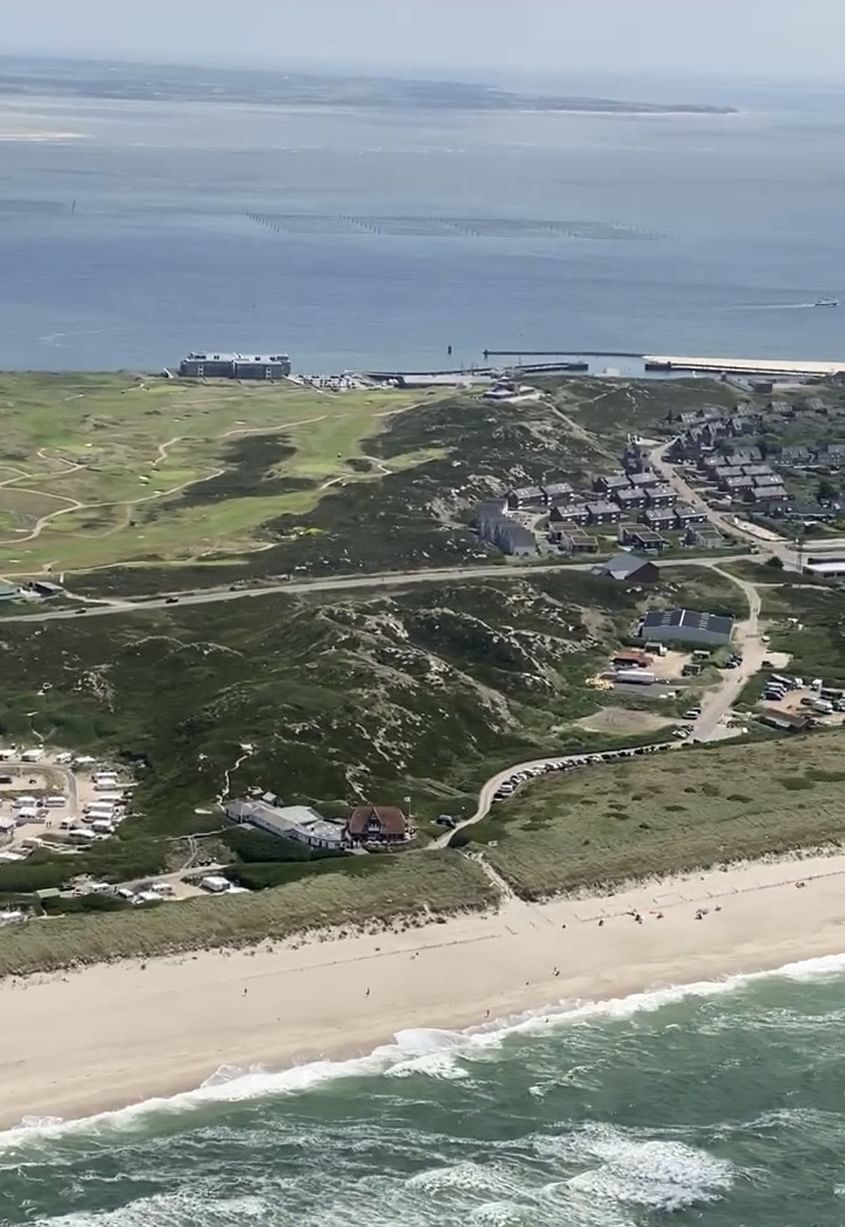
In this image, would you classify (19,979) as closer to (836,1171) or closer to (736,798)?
(836,1171)

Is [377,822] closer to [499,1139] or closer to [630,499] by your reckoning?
[499,1139]

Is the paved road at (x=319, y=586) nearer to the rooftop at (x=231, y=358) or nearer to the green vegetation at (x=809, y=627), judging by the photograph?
the green vegetation at (x=809, y=627)

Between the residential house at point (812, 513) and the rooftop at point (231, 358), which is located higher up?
the rooftop at point (231, 358)

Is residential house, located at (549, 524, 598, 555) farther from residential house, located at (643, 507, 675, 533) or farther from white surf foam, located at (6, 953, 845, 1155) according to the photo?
white surf foam, located at (6, 953, 845, 1155)

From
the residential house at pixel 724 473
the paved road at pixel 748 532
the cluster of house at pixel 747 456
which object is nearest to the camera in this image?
the paved road at pixel 748 532

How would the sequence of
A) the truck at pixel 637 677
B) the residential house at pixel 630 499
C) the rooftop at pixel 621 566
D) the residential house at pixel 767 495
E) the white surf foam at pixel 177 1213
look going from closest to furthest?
the white surf foam at pixel 177 1213, the truck at pixel 637 677, the rooftop at pixel 621 566, the residential house at pixel 630 499, the residential house at pixel 767 495

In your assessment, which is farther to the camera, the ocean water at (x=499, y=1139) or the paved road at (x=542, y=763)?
the paved road at (x=542, y=763)

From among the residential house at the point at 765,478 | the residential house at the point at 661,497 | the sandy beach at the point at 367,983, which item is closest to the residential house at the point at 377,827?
the sandy beach at the point at 367,983

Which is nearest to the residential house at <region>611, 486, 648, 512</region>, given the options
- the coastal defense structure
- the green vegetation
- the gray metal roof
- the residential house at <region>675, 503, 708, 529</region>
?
the residential house at <region>675, 503, 708, 529</region>

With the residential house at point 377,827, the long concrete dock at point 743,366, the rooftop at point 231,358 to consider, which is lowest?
the residential house at point 377,827
